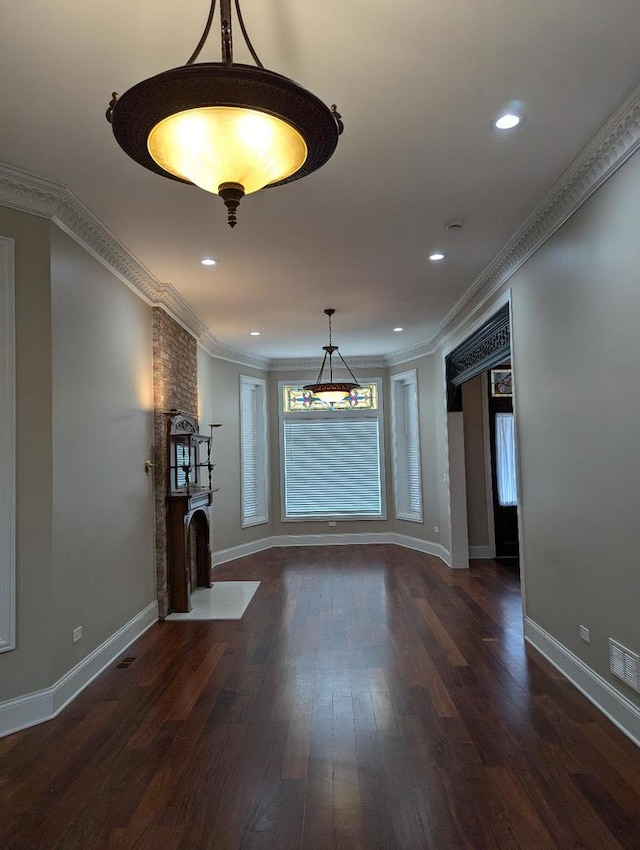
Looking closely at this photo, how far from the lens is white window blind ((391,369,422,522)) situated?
31.4ft

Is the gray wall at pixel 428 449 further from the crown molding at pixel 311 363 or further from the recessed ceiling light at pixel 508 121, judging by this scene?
the recessed ceiling light at pixel 508 121

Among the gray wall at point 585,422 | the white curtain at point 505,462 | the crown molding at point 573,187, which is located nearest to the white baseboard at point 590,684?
the gray wall at point 585,422

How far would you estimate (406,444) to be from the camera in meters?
9.97

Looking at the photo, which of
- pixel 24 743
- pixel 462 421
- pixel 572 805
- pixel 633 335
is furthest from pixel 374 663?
pixel 462 421

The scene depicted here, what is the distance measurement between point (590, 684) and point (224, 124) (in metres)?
3.58

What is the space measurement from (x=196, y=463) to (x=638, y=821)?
5.56 metres

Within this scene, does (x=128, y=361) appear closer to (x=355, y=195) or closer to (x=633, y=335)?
(x=355, y=195)

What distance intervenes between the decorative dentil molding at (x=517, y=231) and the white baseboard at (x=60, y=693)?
2.81 metres

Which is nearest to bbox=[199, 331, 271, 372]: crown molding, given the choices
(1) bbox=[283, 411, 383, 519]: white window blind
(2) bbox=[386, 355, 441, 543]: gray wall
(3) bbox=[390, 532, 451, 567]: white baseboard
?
(1) bbox=[283, 411, 383, 519]: white window blind

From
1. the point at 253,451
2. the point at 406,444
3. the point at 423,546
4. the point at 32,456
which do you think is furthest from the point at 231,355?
the point at 32,456

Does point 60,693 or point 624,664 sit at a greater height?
point 624,664

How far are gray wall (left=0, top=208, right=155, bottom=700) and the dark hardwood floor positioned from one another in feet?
1.47

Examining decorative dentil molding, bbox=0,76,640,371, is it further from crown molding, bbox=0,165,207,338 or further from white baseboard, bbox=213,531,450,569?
white baseboard, bbox=213,531,450,569

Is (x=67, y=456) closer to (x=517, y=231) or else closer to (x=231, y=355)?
(x=517, y=231)
